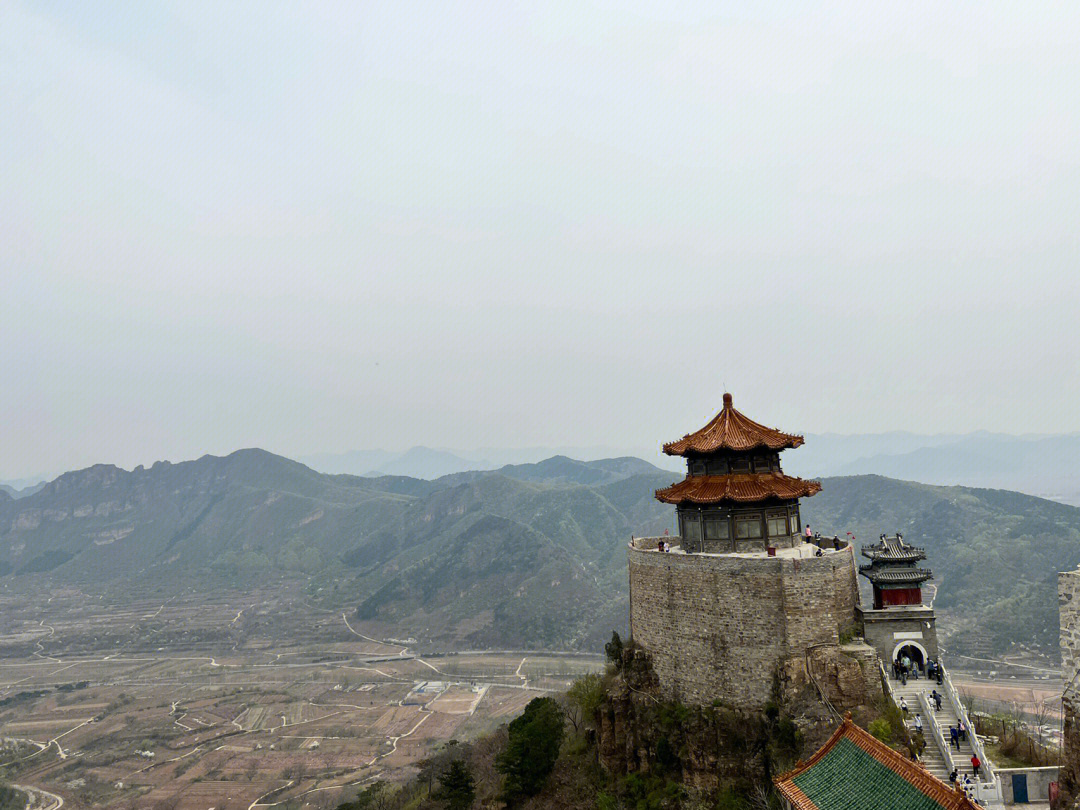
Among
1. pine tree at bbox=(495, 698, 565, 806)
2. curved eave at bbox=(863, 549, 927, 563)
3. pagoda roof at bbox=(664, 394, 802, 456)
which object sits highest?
pagoda roof at bbox=(664, 394, 802, 456)

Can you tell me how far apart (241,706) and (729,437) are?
128 m

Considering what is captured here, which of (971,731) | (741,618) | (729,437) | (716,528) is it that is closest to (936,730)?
(971,731)

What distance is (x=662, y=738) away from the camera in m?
34.6

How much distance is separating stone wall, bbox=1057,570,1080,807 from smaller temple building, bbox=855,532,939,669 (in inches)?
458

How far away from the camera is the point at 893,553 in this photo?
37000 mm

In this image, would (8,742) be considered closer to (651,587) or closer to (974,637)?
(651,587)

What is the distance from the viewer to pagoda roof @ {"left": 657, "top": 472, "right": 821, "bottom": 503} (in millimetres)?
36625

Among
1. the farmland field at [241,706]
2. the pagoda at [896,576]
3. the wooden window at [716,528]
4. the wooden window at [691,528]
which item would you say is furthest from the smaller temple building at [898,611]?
the farmland field at [241,706]

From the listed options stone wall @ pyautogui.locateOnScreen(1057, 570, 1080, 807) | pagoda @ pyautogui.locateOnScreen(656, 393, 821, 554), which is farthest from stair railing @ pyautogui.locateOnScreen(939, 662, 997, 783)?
pagoda @ pyautogui.locateOnScreen(656, 393, 821, 554)

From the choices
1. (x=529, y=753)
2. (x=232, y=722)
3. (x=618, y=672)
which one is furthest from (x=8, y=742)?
(x=618, y=672)

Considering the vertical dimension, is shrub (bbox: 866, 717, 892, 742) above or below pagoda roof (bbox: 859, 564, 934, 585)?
below

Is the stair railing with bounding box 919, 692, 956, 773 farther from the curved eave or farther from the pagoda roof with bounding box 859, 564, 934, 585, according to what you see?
the curved eave

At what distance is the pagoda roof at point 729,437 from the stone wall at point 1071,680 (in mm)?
17053

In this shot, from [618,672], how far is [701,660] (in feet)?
23.9
